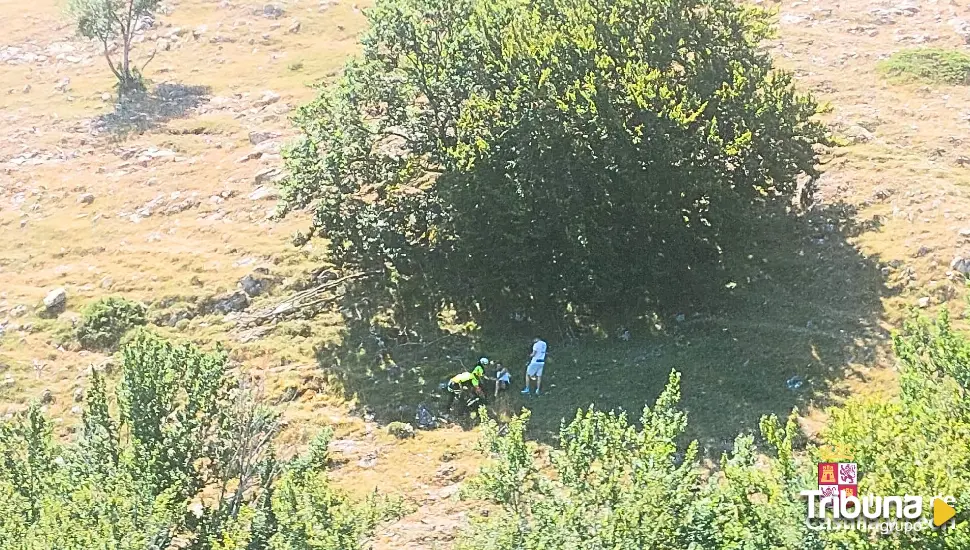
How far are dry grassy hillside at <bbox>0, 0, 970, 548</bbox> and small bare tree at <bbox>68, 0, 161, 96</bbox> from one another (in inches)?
52.0

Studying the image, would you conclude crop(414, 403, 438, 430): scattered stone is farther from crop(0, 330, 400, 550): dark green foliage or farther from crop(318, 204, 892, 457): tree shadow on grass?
crop(0, 330, 400, 550): dark green foliage

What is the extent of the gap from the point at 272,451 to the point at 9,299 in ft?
59.0

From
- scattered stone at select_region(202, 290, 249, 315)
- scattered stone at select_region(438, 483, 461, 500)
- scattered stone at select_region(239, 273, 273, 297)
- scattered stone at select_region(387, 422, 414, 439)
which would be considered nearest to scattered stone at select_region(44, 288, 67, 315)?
scattered stone at select_region(202, 290, 249, 315)

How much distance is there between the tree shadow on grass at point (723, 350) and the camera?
1941 cm

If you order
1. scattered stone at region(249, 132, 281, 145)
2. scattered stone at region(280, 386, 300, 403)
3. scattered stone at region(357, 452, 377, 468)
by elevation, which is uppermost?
scattered stone at region(249, 132, 281, 145)

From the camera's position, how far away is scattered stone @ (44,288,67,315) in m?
27.8

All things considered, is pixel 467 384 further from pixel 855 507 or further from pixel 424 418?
pixel 855 507

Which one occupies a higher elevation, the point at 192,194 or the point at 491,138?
the point at 491,138

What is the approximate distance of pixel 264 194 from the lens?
1289 inches

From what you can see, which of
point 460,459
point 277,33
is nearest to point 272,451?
point 460,459

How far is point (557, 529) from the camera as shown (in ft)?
36.5

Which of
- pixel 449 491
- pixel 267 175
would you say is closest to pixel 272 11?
pixel 267 175

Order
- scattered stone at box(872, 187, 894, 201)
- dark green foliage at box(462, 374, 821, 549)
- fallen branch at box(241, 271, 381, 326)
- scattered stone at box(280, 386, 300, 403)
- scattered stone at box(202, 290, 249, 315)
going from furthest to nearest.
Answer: scattered stone at box(202, 290, 249, 315), fallen branch at box(241, 271, 381, 326), scattered stone at box(872, 187, 894, 201), scattered stone at box(280, 386, 300, 403), dark green foliage at box(462, 374, 821, 549)

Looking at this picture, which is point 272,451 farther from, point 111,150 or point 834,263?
point 111,150
